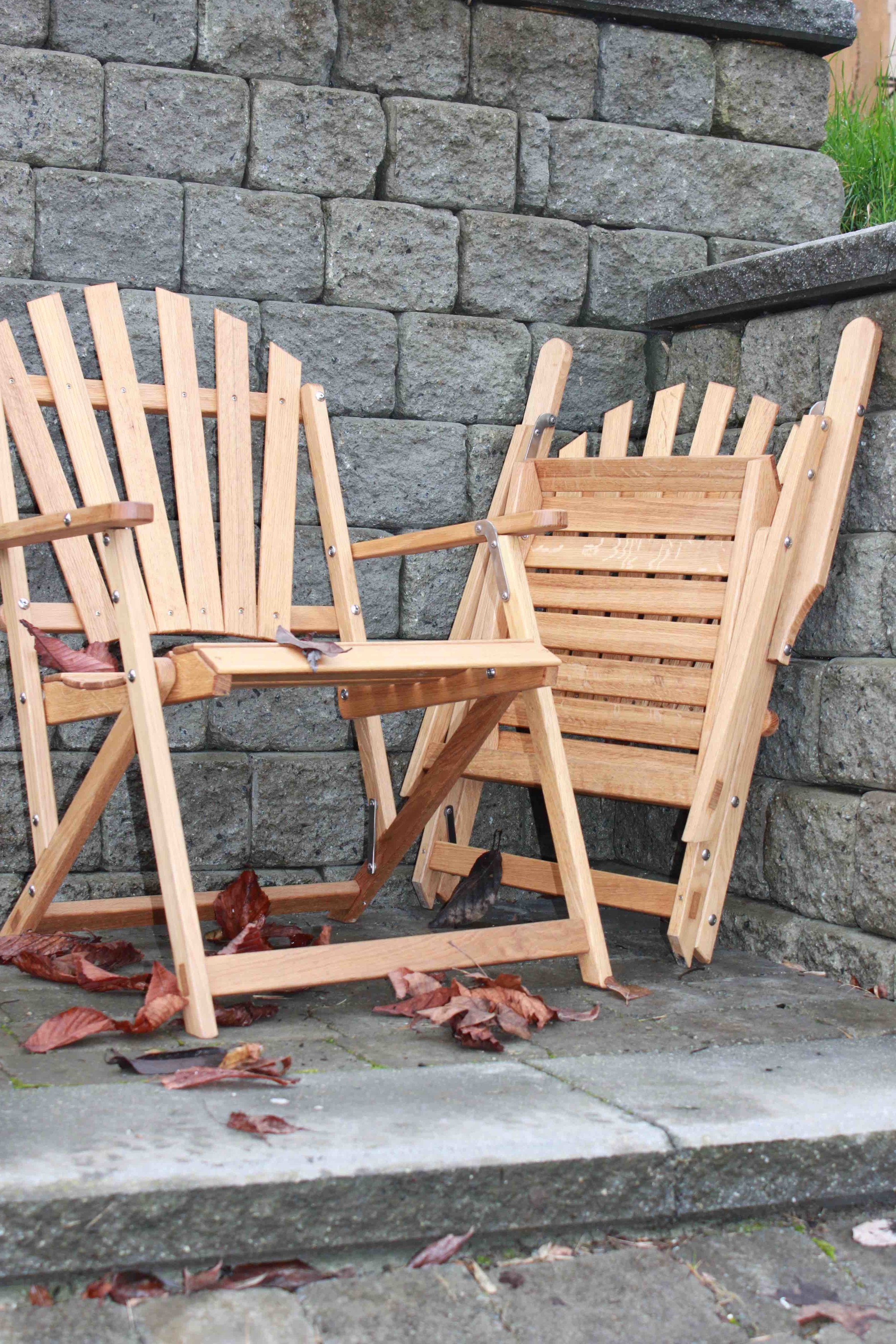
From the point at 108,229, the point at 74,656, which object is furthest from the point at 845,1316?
the point at 108,229

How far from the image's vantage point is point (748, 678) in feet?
9.20

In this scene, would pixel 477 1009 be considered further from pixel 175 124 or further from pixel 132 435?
pixel 175 124

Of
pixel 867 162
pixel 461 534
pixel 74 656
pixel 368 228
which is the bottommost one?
pixel 74 656

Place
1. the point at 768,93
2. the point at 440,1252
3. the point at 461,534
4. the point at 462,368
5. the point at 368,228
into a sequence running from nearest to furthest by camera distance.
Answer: the point at 440,1252
the point at 461,534
the point at 368,228
the point at 462,368
the point at 768,93

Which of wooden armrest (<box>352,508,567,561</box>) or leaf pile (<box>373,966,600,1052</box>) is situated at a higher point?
wooden armrest (<box>352,508,567,561</box>)

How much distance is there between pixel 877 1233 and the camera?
1816 millimetres

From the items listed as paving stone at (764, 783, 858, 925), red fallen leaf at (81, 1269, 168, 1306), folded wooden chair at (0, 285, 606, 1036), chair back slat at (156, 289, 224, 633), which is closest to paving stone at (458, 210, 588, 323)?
folded wooden chair at (0, 285, 606, 1036)

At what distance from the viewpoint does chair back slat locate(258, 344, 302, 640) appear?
10.2 feet

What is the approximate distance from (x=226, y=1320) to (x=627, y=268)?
2884 millimetres

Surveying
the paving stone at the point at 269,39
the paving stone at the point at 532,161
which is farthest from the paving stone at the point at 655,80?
the paving stone at the point at 269,39

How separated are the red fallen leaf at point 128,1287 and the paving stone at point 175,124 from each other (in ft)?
8.27

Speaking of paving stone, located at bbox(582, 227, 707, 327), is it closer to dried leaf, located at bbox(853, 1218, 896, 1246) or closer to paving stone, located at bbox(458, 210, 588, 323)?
paving stone, located at bbox(458, 210, 588, 323)

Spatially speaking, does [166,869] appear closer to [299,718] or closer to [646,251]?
[299,718]

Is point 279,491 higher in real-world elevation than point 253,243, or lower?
lower
